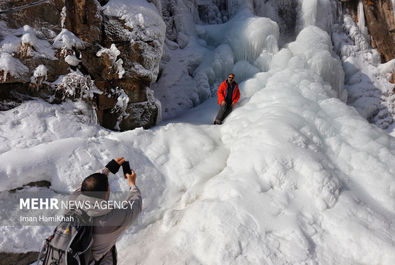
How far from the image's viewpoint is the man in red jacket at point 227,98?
547 cm

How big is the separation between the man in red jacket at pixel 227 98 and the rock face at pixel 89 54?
1.24 metres

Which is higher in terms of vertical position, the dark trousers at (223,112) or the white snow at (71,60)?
the white snow at (71,60)

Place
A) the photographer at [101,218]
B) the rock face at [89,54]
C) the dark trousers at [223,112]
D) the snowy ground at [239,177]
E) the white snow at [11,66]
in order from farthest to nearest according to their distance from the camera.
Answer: the dark trousers at [223,112]
the rock face at [89,54]
the white snow at [11,66]
the snowy ground at [239,177]
the photographer at [101,218]

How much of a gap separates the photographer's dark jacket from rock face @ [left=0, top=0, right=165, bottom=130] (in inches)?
116

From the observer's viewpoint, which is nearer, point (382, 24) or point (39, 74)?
point (39, 74)

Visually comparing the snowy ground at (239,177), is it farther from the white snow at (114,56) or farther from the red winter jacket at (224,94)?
the white snow at (114,56)

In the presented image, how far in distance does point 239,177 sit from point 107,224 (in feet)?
7.21

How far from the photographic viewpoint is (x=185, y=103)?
257 inches

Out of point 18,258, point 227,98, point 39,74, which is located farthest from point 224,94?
point 18,258

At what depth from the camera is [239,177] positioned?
366cm

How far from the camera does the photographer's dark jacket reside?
172 cm

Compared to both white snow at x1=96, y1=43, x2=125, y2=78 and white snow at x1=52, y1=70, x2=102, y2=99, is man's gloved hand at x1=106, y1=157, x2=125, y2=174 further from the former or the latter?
white snow at x1=96, y1=43, x2=125, y2=78

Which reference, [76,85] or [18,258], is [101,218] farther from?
[76,85]

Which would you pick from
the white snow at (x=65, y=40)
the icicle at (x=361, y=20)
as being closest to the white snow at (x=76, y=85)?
the white snow at (x=65, y=40)
